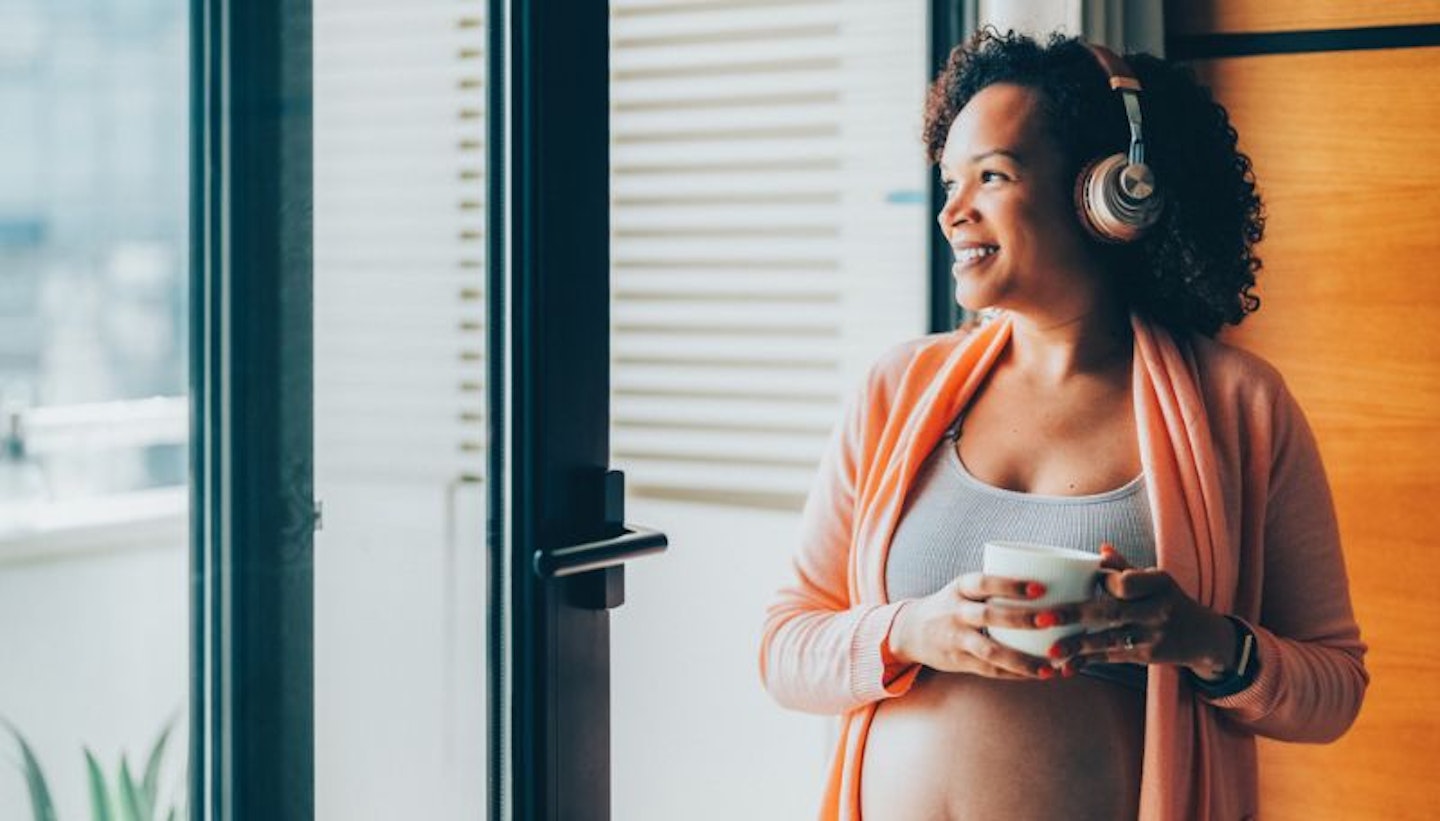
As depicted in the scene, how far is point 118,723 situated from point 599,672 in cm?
53

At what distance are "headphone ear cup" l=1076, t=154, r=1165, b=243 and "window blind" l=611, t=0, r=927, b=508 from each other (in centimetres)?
100

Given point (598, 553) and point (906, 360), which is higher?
point (906, 360)

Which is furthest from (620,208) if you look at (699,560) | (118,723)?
(118,723)

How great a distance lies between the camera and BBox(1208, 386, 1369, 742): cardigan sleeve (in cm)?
126

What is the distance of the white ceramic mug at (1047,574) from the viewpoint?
1.07 meters

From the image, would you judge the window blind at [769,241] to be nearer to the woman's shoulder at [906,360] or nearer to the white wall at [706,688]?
the white wall at [706,688]

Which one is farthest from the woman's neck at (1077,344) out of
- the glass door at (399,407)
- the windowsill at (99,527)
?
the windowsill at (99,527)

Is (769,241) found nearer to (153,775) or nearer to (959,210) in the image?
(959,210)

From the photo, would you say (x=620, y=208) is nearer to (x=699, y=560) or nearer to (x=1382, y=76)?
(x=699, y=560)

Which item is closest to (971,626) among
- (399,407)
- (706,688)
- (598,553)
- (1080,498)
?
(1080,498)

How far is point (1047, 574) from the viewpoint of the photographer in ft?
3.52

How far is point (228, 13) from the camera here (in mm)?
927

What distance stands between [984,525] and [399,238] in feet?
1.80

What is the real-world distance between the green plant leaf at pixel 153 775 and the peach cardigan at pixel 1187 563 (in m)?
0.56
